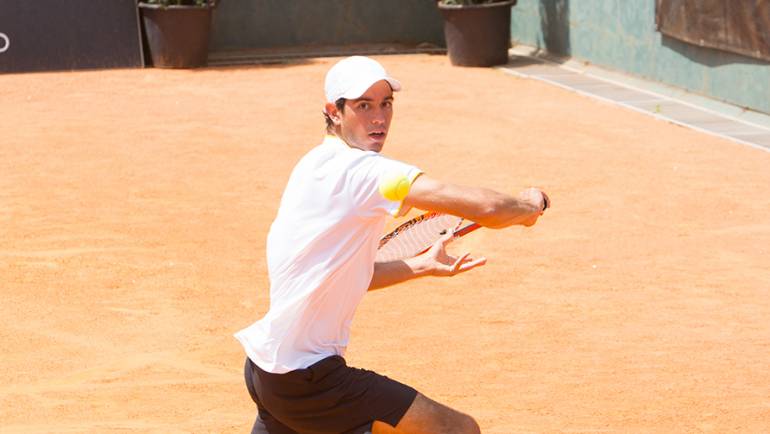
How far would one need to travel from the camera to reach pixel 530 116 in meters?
15.3

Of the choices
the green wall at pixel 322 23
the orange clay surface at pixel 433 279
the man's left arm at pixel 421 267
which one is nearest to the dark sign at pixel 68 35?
the green wall at pixel 322 23

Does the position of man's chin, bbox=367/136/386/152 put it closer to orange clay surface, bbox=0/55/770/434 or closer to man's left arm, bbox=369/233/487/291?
man's left arm, bbox=369/233/487/291

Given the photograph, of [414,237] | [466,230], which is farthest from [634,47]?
[466,230]

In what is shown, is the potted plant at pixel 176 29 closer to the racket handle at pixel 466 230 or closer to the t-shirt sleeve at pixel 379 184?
the racket handle at pixel 466 230

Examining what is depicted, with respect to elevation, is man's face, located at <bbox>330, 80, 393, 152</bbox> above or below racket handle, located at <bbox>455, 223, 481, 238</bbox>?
above

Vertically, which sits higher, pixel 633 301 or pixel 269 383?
pixel 269 383

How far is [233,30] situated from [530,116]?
7529 mm

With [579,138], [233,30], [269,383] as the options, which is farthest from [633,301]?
[233,30]

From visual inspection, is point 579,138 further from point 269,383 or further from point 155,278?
point 269,383

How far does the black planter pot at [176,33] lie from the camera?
1891 centimetres

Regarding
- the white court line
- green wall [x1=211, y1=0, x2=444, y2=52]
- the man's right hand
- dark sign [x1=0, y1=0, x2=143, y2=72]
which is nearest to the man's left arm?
the man's right hand

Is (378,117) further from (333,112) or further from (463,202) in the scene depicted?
(463,202)

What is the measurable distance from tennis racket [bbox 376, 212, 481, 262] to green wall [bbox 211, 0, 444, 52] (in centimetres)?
1663

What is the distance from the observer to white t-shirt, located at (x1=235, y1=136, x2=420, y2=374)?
419 cm
